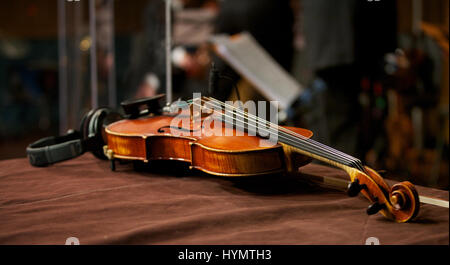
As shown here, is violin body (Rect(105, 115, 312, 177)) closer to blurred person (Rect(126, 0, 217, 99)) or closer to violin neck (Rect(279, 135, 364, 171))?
violin neck (Rect(279, 135, 364, 171))

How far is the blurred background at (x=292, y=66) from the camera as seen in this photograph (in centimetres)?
193

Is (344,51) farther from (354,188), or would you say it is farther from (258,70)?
(354,188)

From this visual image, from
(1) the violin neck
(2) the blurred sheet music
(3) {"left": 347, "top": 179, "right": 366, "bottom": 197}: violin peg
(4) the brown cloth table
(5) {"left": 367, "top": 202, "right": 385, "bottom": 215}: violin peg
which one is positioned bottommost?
(4) the brown cloth table

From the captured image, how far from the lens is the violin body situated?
872mm

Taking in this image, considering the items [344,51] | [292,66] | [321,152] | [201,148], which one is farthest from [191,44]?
[321,152]

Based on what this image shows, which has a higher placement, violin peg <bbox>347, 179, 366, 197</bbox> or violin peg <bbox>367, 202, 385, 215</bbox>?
violin peg <bbox>347, 179, 366, 197</bbox>

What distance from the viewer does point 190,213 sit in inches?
30.3

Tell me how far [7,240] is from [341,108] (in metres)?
1.60

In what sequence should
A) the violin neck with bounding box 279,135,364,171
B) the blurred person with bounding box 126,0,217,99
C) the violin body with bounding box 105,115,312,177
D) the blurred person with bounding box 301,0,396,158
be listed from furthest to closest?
the blurred person with bounding box 126,0,217,99 < the blurred person with bounding box 301,0,396,158 < the violin body with bounding box 105,115,312,177 < the violin neck with bounding box 279,135,364,171

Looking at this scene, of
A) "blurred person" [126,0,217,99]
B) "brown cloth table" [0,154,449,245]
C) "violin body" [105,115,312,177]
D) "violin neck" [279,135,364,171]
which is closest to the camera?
"brown cloth table" [0,154,449,245]

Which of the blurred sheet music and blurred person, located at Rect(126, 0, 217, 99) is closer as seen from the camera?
the blurred sheet music

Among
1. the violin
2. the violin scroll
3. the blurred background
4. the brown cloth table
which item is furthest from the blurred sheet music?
the violin scroll

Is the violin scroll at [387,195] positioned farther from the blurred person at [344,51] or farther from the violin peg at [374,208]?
the blurred person at [344,51]
